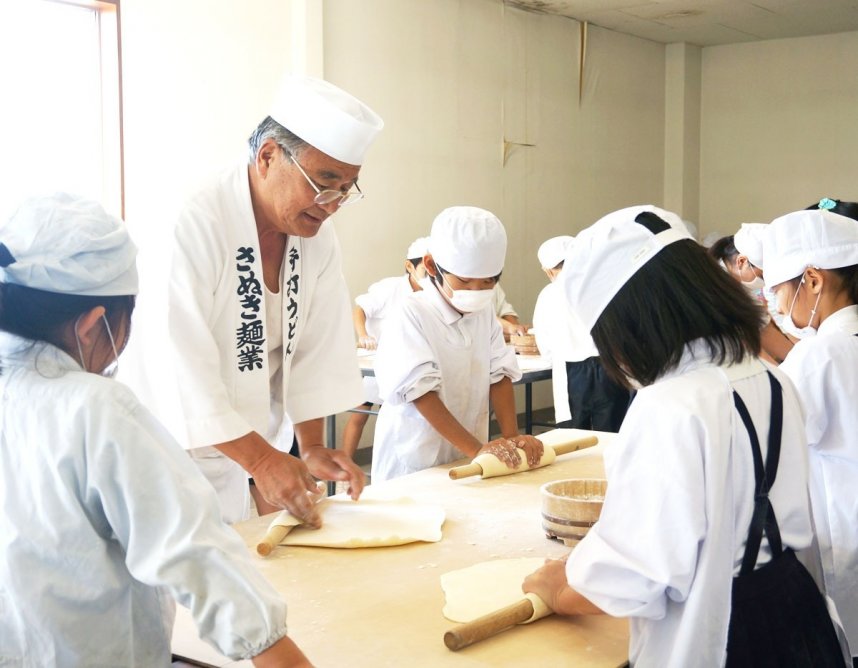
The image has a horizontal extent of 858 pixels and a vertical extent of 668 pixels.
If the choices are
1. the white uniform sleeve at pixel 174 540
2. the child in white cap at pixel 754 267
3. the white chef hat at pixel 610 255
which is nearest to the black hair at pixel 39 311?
the white uniform sleeve at pixel 174 540

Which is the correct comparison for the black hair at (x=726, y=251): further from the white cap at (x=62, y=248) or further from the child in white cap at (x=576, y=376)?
the white cap at (x=62, y=248)

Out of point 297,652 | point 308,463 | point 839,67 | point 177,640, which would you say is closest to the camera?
point 297,652

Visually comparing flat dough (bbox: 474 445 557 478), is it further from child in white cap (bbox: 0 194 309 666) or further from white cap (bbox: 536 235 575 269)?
white cap (bbox: 536 235 575 269)

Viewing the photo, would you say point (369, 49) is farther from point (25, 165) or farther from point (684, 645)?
point (684, 645)

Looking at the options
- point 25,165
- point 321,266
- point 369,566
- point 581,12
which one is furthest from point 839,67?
point 369,566

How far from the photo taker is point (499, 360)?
2979 millimetres

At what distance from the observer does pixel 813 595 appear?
4.53 feet

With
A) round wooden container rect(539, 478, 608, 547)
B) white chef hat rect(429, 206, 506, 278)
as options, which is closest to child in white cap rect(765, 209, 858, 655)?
round wooden container rect(539, 478, 608, 547)

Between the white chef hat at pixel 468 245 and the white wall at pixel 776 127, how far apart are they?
A: 6.17 metres

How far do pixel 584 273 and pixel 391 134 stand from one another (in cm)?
486

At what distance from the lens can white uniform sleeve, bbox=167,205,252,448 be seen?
195 cm

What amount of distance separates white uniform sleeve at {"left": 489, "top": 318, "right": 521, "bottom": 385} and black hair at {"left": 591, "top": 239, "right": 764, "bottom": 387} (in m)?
1.59

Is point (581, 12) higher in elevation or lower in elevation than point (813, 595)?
higher

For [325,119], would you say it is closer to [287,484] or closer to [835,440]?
[287,484]
